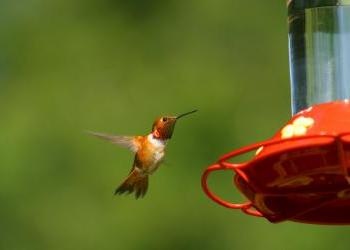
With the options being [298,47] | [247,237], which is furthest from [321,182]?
[247,237]

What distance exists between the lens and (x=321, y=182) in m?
4.59

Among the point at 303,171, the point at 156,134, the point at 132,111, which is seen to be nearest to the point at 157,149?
the point at 156,134

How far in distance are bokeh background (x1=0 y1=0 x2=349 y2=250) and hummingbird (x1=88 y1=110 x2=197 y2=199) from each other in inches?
107

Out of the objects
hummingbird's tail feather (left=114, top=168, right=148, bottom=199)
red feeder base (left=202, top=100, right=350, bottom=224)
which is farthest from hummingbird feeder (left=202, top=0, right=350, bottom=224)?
hummingbird's tail feather (left=114, top=168, right=148, bottom=199)

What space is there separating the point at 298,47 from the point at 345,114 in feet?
2.74

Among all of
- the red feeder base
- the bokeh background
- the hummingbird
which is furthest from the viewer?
the bokeh background

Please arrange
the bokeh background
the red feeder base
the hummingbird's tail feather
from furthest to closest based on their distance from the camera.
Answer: the bokeh background < the hummingbird's tail feather < the red feeder base

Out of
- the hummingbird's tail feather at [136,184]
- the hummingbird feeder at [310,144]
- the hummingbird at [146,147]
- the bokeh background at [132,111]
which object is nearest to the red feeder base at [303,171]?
the hummingbird feeder at [310,144]

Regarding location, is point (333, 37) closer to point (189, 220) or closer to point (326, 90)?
point (326, 90)

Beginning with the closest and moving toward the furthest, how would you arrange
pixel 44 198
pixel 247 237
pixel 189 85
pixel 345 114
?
pixel 345 114
pixel 247 237
pixel 44 198
pixel 189 85

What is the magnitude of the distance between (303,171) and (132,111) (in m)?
6.51

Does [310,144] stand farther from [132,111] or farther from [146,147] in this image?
[132,111]

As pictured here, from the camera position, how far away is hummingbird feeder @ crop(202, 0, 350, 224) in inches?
171

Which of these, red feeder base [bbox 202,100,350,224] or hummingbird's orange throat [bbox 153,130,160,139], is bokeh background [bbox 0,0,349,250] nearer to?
hummingbird's orange throat [bbox 153,130,160,139]
